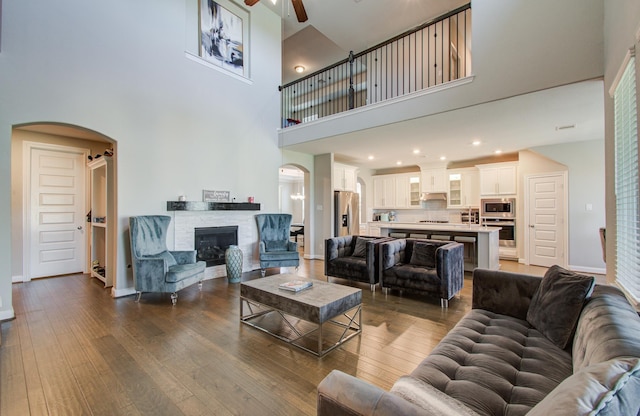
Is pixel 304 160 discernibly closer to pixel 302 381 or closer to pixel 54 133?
pixel 54 133

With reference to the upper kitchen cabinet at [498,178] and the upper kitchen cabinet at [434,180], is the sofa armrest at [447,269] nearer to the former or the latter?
the upper kitchen cabinet at [498,178]

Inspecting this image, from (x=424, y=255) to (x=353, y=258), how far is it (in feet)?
3.69

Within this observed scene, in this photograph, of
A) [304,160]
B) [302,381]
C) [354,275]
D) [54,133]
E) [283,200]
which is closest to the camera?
[302,381]

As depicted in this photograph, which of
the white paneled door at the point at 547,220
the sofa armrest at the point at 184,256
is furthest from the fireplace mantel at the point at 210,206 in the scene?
the white paneled door at the point at 547,220

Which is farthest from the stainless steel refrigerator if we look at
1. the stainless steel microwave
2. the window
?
the window

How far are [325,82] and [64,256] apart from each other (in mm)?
7386

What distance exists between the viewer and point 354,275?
448cm

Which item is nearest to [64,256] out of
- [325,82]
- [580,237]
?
[325,82]

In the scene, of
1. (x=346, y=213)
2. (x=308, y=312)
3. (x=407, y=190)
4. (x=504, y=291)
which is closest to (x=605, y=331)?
(x=504, y=291)

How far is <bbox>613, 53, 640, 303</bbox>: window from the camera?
2.03 metres

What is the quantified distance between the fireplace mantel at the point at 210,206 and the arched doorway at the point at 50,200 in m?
1.31

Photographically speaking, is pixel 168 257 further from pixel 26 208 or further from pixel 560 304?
pixel 560 304

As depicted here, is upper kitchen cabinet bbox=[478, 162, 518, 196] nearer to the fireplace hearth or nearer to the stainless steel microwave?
the stainless steel microwave

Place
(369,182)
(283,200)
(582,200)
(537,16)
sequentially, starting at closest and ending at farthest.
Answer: (537,16) → (582,200) → (369,182) → (283,200)
